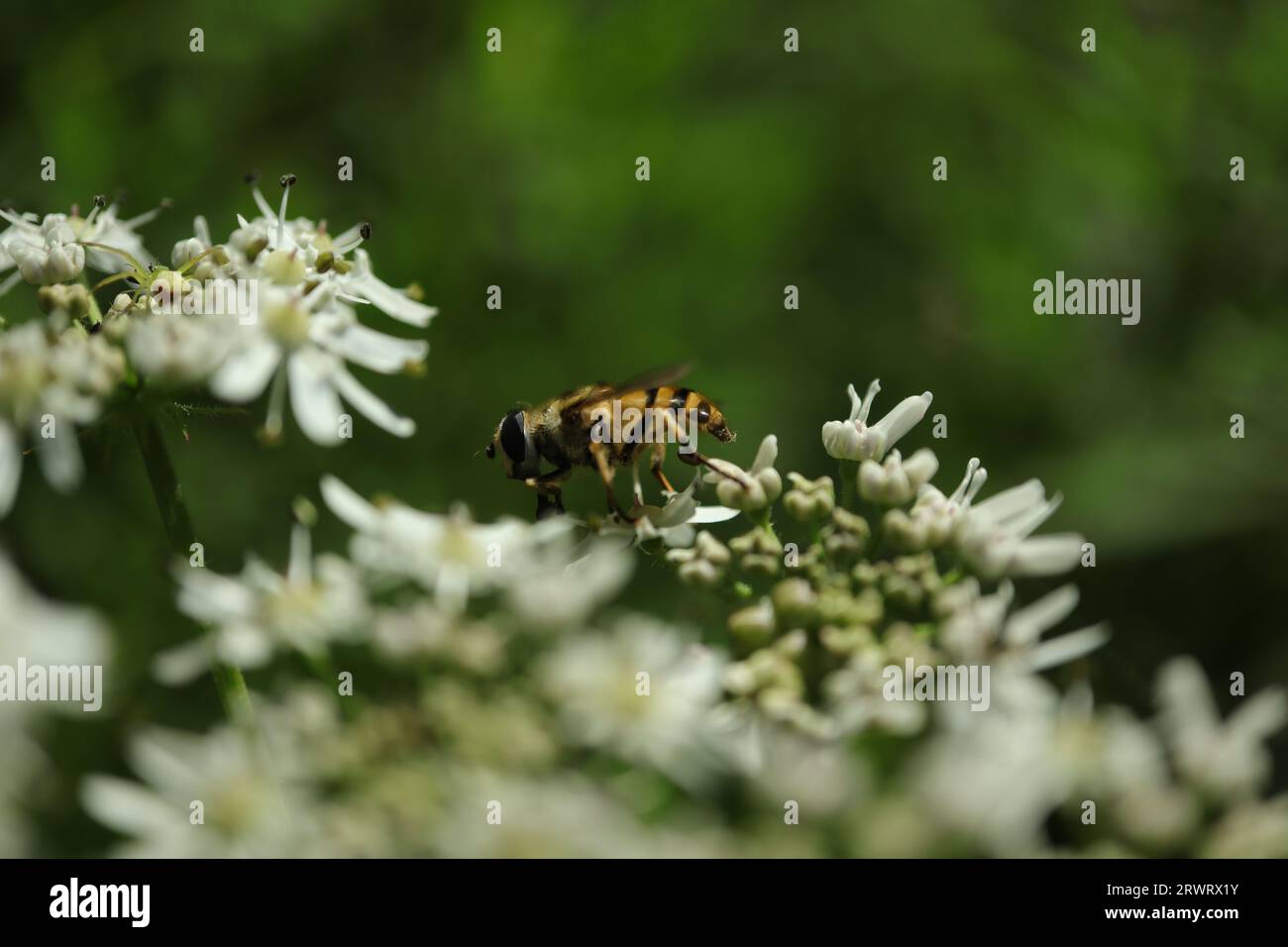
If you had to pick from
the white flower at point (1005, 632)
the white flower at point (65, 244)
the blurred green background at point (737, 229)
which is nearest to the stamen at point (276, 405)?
the white flower at point (65, 244)

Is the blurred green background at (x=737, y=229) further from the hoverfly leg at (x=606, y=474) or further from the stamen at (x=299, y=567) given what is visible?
the stamen at (x=299, y=567)

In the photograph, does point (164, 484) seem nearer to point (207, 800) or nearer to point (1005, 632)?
point (207, 800)

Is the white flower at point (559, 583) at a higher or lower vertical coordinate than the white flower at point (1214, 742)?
higher

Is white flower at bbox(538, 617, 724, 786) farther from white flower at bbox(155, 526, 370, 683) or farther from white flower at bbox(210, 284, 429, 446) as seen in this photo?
white flower at bbox(210, 284, 429, 446)

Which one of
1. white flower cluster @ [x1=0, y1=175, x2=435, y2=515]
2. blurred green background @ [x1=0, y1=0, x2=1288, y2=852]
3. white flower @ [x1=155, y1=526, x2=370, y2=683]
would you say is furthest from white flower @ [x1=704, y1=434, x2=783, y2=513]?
blurred green background @ [x1=0, y1=0, x2=1288, y2=852]

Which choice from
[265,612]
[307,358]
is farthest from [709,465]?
[265,612]

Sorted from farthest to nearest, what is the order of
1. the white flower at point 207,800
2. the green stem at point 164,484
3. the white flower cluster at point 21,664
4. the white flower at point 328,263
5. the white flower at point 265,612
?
the white flower at point 328,263
the green stem at point 164,484
the white flower at point 265,612
the white flower cluster at point 21,664
the white flower at point 207,800
